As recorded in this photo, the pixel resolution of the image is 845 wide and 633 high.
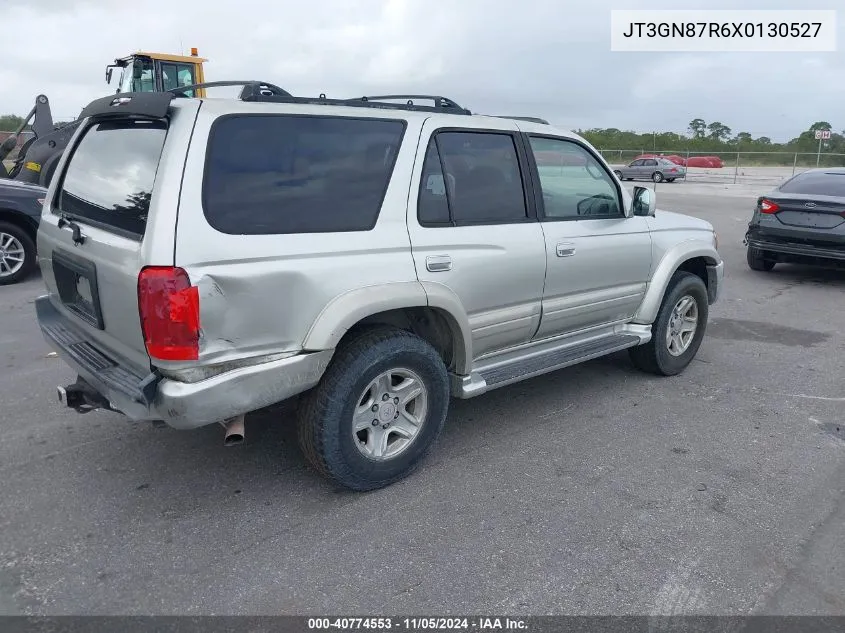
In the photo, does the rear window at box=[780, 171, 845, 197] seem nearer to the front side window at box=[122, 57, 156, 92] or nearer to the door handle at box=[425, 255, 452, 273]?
the door handle at box=[425, 255, 452, 273]

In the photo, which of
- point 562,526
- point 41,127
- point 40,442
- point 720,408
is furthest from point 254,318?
point 41,127

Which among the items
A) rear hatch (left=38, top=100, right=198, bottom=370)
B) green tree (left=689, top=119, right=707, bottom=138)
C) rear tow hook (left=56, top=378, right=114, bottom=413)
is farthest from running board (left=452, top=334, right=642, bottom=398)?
green tree (left=689, top=119, right=707, bottom=138)

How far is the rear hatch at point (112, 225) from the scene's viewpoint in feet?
9.21

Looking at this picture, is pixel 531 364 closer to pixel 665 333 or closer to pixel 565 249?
pixel 565 249

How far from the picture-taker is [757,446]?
13.5 feet

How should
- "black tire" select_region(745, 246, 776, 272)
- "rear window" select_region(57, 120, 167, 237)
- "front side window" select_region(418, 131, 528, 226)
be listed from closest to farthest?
"rear window" select_region(57, 120, 167, 237) → "front side window" select_region(418, 131, 528, 226) → "black tire" select_region(745, 246, 776, 272)

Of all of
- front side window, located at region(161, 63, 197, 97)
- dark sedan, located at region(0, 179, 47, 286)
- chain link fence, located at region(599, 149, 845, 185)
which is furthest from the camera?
chain link fence, located at region(599, 149, 845, 185)

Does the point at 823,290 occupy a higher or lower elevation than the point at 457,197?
lower

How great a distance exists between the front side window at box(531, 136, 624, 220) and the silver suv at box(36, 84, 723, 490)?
0.02m

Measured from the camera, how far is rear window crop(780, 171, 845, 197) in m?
9.08

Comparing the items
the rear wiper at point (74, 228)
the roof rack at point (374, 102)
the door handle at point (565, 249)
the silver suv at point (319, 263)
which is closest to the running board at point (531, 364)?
Result: the silver suv at point (319, 263)

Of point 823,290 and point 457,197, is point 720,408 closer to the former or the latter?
point 457,197

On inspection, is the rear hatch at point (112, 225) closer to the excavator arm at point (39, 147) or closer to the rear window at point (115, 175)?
the rear window at point (115, 175)

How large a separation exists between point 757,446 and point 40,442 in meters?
4.25
